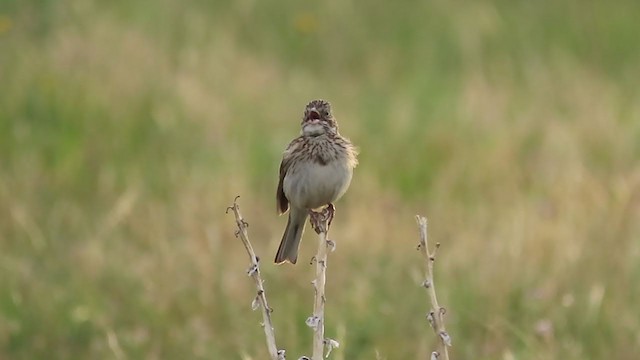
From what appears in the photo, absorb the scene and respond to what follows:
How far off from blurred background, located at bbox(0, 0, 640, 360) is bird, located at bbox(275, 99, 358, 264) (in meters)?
0.44

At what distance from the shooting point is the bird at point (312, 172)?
11.5 feet

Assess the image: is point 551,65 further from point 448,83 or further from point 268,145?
point 268,145

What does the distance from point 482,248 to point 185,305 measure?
4.58ft

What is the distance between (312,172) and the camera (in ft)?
11.6

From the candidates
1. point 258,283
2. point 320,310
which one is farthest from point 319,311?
point 258,283

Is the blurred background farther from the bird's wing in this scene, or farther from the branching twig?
the branching twig

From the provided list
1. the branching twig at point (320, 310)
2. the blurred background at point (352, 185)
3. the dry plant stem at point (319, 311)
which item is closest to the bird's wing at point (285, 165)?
the blurred background at point (352, 185)

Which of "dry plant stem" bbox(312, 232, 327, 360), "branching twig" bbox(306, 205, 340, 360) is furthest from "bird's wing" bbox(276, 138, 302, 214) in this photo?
"dry plant stem" bbox(312, 232, 327, 360)

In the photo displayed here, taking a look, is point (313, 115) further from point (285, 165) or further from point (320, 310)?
point (320, 310)

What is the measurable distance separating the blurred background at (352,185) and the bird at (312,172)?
44 centimetres

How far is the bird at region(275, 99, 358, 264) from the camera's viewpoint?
138 inches

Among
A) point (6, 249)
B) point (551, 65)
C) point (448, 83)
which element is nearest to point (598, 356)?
point (6, 249)

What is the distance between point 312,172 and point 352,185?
342cm

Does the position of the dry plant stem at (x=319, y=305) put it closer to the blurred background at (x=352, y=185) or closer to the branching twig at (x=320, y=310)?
the branching twig at (x=320, y=310)
